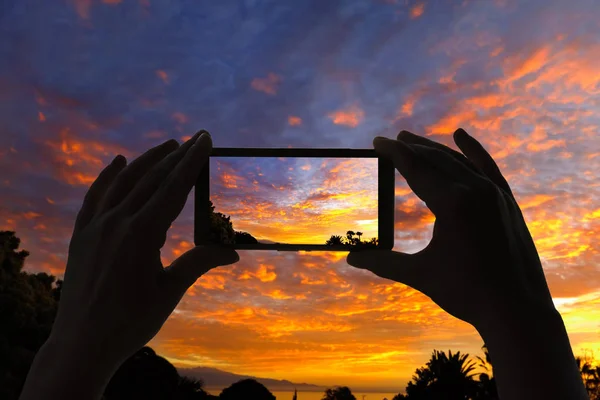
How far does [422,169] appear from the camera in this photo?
426 centimetres

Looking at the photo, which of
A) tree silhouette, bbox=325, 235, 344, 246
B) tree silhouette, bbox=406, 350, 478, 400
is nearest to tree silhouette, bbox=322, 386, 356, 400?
tree silhouette, bbox=406, 350, 478, 400

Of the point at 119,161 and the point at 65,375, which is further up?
the point at 119,161

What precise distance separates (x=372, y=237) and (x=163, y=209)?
83.7 inches

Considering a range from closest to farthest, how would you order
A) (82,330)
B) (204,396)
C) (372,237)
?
(82,330) < (372,237) < (204,396)

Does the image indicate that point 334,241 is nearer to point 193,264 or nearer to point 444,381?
point 193,264

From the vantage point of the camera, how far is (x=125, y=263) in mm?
4141

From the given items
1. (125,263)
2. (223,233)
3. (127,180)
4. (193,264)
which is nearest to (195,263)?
(193,264)

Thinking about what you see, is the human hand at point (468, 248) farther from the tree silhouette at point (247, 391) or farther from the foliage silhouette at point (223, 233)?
the tree silhouette at point (247, 391)

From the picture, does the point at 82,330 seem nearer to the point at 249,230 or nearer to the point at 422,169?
the point at 249,230

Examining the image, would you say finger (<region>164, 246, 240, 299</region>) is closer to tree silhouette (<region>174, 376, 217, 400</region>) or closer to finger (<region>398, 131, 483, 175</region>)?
finger (<region>398, 131, 483, 175</region>)

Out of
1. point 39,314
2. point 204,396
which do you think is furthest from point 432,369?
point 39,314

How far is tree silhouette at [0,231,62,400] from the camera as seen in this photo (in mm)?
24734

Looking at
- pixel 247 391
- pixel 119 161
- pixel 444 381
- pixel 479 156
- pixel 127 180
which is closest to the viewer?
pixel 127 180

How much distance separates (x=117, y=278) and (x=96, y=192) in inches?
43.6
